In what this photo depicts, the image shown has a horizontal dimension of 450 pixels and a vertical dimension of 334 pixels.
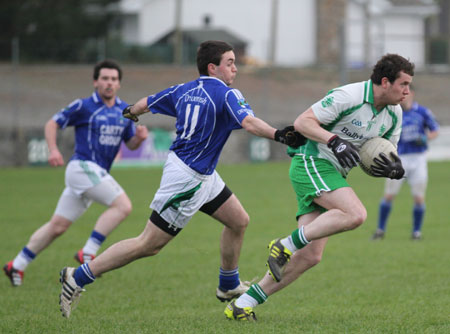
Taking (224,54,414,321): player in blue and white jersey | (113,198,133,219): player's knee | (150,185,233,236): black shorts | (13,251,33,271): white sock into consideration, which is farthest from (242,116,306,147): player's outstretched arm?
(13,251,33,271): white sock

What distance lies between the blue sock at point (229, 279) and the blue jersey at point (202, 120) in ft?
3.44

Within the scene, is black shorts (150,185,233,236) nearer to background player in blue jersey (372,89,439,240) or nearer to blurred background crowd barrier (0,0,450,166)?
background player in blue jersey (372,89,439,240)

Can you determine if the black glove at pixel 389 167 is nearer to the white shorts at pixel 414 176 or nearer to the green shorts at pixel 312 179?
the green shorts at pixel 312 179

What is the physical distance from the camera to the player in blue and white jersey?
5.67 meters

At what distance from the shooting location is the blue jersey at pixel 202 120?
593 cm

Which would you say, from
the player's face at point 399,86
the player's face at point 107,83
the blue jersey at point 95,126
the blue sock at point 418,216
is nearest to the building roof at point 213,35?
the blue sock at point 418,216

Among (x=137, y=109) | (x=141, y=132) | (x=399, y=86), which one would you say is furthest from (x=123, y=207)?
(x=399, y=86)

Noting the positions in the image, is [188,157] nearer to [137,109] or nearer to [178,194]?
[178,194]

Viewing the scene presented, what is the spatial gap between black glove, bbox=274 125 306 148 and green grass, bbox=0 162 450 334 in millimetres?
1343

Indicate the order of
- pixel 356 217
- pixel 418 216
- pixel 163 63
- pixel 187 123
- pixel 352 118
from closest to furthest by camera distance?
pixel 356 217, pixel 352 118, pixel 187 123, pixel 418 216, pixel 163 63

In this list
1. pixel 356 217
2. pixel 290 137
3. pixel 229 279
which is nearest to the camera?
pixel 290 137

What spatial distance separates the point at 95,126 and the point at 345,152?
3.67 metres

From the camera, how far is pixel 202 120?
5973mm

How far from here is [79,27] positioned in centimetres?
3347
